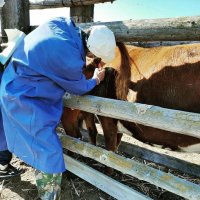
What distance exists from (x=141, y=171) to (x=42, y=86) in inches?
41.1

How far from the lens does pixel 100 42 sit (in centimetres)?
270

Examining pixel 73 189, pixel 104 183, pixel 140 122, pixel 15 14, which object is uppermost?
pixel 15 14

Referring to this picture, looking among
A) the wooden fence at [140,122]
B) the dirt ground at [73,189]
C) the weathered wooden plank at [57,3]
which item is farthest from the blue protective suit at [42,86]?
the weathered wooden plank at [57,3]

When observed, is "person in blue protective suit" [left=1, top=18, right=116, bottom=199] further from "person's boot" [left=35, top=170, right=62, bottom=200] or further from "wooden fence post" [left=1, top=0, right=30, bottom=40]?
"wooden fence post" [left=1, top=0, right=30, bottom=40]

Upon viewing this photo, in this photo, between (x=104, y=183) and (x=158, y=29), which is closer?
(x=158, y=29)

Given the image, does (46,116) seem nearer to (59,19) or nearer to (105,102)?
(105,102)

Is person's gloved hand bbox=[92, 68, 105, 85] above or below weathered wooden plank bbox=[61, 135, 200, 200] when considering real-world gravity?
above

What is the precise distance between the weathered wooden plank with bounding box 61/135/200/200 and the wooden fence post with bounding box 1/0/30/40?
1657 mm

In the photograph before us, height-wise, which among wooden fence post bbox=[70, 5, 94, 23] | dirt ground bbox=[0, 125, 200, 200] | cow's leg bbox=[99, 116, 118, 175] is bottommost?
dirt ground bbox=[0, 125, 200, 200]

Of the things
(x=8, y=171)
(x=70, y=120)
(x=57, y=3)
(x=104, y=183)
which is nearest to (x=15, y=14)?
(x=57, y=3)

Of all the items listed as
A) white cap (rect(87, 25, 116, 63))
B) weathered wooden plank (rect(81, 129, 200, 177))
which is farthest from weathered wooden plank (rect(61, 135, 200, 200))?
weathered wooden plank (rect(81, 129, 200, 177))

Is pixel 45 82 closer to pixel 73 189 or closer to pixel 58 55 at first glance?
pixel 58 55

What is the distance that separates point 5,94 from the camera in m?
2.84

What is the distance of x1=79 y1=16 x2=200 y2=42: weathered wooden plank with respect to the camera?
2729 mm
